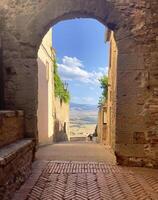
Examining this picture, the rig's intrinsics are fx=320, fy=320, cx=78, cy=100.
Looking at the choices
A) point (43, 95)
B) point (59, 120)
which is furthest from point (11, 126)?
point (59, 120)

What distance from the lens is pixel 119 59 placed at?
644cm

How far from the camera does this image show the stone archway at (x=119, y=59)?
6332 millimetres

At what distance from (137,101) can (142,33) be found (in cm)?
136

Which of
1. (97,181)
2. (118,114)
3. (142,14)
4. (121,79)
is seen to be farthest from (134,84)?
(97,181)

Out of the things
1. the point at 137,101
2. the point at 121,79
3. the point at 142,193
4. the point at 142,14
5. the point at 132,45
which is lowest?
the point at 142,193

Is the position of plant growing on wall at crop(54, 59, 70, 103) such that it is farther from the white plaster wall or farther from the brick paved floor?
the brick paved floor

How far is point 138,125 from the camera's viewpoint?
6340 millimetres

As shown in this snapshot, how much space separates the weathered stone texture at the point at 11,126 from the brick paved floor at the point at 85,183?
0.70m

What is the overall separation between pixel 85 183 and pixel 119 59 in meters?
2.68

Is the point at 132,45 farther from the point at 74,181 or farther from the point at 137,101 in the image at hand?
the point at 74,181

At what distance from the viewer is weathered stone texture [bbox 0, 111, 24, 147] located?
471 centimetres

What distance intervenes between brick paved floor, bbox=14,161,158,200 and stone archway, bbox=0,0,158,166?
0.66 m

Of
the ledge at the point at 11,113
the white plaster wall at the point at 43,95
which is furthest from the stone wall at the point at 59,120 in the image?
the ledge at the point at 11,113

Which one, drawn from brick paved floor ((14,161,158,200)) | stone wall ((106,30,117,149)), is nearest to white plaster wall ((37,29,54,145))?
stone wall ((106,30,117,149))
